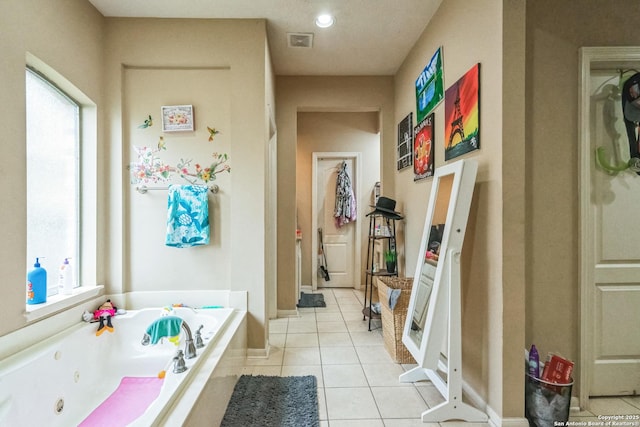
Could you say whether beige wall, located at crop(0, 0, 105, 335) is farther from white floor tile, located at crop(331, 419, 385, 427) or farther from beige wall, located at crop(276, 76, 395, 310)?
beige wall, located at crop(276, 76, 395, 310)

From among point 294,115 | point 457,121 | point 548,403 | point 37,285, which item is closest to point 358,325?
point 548,403

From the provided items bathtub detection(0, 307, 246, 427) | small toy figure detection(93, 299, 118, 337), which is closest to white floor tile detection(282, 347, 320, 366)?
bathtub detection(0, 307, 246, 427)

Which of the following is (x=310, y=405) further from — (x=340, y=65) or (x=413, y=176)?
(x=340, y=65)

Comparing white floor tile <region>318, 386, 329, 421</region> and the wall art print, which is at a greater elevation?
the wall art print

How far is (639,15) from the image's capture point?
1.72 m

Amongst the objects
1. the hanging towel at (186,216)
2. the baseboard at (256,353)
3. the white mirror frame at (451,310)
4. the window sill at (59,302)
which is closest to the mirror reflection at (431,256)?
the white mirror frame at (451,310)

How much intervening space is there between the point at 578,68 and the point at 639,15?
0.49 meters

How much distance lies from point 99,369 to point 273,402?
1.14 m

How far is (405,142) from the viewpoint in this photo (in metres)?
3.01

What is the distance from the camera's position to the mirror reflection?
6.13 ft

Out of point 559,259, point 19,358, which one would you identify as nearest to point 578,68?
point 559,259

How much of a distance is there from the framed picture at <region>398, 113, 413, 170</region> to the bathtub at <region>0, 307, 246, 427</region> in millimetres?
2082

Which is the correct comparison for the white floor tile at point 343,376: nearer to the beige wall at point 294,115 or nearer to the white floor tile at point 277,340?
the white floor tile at point 277,340

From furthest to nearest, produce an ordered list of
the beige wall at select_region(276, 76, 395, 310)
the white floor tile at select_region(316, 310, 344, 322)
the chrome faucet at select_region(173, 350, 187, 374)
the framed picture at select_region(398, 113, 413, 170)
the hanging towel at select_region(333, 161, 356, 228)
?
1. the hanging towel at select_region(333, 161, 356, 228)
2. the beige wall at select_region(276, 76, 395, 310)
3. the white floor tile at select_region(316, 310, 344, 322)
4. the framed picture at select_region(398, 113, 413, 170)
5. the chrome faucet at select_region(173, 350, 187, 374)
